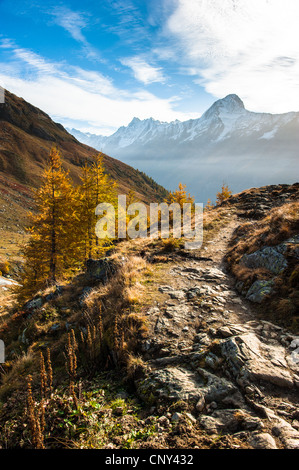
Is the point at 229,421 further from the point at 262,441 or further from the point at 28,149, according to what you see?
the point at 28,149

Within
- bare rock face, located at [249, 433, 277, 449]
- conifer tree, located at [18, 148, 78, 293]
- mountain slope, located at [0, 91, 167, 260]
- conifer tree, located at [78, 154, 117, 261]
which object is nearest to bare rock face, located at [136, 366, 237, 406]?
bare rock face, located at [249, 433, 277, 449]

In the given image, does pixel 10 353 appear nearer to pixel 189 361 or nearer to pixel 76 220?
pixel 189 361

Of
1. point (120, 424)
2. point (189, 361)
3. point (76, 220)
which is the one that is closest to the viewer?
point (120, 424)

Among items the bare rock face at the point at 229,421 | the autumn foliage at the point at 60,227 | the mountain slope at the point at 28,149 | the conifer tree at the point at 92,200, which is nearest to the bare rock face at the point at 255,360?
the bare rock face at the point at 229,421

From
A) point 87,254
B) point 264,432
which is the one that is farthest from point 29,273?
point 264,432

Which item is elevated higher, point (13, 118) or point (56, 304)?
point (13, 118)

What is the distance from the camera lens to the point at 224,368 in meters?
4.55

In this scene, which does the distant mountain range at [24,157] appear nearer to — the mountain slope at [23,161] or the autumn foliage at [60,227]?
the mountain slope at [23,161]

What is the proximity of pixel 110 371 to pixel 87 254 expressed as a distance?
15713mm

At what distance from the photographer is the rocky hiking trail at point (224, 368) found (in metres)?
3.51

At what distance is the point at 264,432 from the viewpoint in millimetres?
3279

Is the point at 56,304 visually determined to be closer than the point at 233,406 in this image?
No

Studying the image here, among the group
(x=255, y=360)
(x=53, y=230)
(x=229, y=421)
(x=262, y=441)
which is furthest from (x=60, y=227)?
(x=262, y=441)

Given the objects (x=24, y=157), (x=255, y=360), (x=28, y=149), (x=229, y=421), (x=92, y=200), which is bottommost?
(x=229, y=421)
